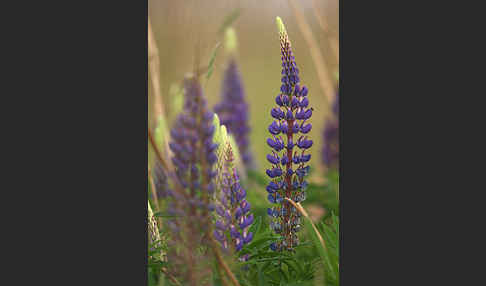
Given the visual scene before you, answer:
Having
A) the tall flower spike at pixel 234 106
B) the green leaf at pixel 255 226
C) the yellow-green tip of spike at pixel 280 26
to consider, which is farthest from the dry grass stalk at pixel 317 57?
the green leaf at pixel 255 226

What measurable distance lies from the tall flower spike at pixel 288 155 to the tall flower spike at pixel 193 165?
12.7 inches

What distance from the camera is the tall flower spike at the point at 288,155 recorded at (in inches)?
88.2

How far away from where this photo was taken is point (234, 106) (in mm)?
3756

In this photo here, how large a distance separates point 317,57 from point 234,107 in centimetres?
59

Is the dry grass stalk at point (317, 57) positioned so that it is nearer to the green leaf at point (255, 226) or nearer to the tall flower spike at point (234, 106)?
the tall flower spike at point (234, 106)

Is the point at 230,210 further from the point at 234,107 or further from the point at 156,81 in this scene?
the point at 234,107

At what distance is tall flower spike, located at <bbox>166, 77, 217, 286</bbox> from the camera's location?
198 centimetres

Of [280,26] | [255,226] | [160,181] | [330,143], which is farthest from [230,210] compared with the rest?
[330,143]

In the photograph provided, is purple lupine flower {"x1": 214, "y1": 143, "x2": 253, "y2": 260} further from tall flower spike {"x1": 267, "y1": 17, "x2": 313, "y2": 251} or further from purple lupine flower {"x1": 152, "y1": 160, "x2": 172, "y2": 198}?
purple lupine flower {"x1": 152, "y1": 160, "x2": 172, "y2": 198}

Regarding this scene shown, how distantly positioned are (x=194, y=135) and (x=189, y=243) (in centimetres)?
37

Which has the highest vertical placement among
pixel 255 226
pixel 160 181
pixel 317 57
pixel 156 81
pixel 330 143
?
pixel 317 57

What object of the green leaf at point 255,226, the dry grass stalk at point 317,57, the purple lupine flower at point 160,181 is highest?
the dry grass stalk at point 317,57

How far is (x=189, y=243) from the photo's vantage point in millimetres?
2062

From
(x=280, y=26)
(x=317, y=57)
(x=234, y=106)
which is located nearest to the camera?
(x=280, y=26)
